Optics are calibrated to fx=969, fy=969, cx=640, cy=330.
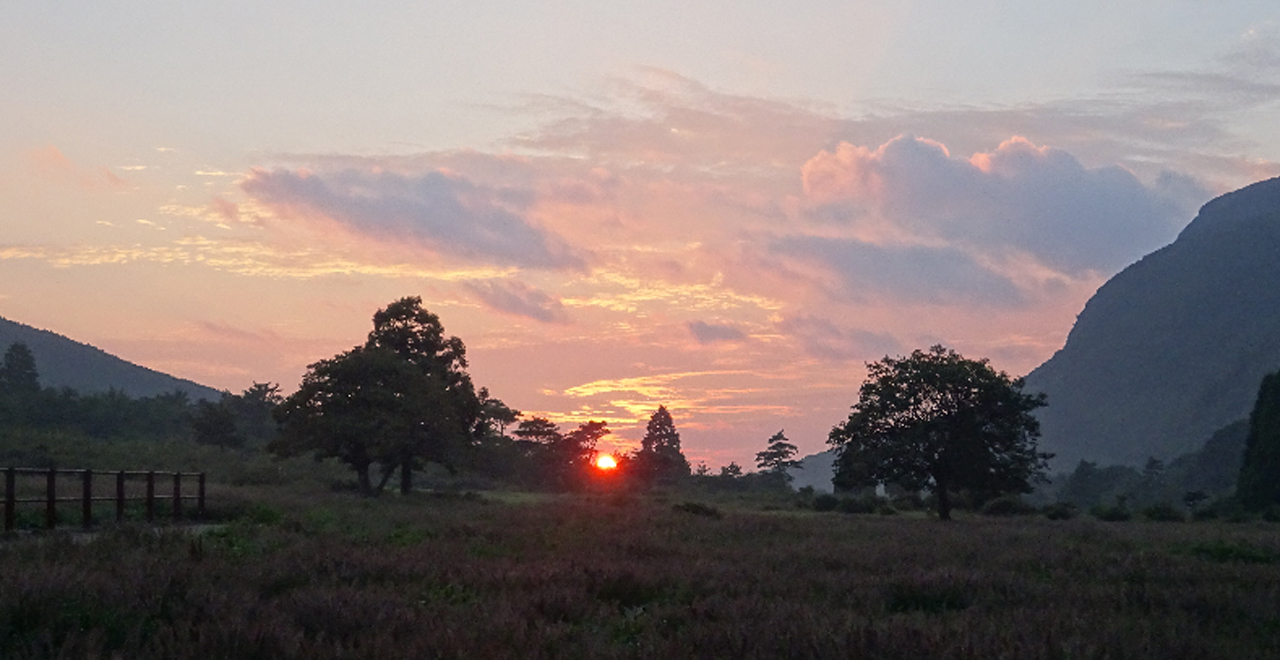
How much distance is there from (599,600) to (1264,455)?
65.7 m

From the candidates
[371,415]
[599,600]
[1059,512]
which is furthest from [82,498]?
[1059,512]

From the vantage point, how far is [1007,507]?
2355 inches

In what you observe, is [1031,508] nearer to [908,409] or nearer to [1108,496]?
[908,409]

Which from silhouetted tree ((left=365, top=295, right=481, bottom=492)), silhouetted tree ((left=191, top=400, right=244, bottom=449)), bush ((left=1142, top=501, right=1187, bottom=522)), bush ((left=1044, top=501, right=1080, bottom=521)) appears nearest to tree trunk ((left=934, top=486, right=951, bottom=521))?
bush ((left=1044, top=501, right=1080, bottom=521))

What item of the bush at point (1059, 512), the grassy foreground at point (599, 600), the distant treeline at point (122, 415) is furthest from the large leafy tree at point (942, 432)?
the distant treeline at point (122, 415)

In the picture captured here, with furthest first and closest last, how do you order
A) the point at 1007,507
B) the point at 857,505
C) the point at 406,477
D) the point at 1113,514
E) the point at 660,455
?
the point at 660,455, the point at 1007,507, the point at 857,505, the point at 406,477, the point at 1113,514

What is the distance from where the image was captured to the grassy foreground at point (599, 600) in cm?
731

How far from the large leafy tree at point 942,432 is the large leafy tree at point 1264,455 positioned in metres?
24.0

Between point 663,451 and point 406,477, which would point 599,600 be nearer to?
point 406,477

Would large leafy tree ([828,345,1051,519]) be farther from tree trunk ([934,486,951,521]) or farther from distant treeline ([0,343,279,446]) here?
distant treeline ([0,343,279,446])

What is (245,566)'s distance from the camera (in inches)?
453

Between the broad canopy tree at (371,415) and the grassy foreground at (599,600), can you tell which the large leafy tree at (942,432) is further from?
the grassy foreground at (599,600)

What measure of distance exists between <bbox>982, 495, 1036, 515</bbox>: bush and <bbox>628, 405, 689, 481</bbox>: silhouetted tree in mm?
63021

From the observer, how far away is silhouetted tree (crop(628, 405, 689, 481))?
12200 centimetres
